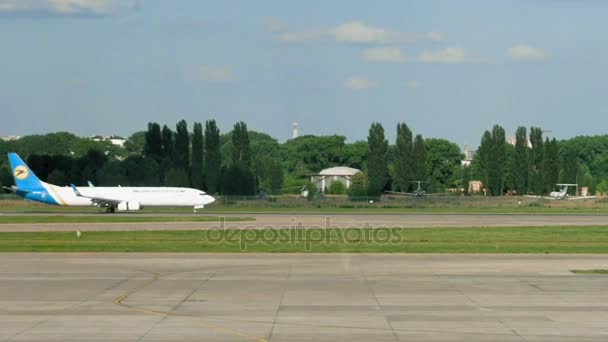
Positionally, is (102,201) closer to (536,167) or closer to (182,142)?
(182,142)

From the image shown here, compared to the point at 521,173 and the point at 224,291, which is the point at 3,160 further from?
the point at 224,291

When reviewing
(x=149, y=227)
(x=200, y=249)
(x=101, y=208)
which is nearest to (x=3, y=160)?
(x=101, y=208)

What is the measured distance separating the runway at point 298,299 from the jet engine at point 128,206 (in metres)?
48.0

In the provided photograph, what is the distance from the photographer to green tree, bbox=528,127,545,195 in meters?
126

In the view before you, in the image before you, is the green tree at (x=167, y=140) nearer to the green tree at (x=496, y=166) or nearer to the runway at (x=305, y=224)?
the green tree at (x=496, y=166)

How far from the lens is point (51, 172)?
117 meters

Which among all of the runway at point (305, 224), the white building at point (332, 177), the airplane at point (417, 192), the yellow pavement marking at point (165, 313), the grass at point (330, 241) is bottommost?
the yellow pavement marking at point (165, 313)

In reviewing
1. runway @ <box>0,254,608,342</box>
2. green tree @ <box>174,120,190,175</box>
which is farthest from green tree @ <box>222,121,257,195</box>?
runway @ <box>0,254,608,342</box>

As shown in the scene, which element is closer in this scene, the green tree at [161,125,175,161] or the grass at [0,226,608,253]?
the grass at [0,226,608,253]

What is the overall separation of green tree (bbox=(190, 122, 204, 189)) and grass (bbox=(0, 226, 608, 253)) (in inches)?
2530

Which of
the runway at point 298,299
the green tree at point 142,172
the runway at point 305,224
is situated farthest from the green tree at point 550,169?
the runway at point 298,299

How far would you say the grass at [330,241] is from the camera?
4344 centimetres

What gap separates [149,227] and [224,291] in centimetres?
3448

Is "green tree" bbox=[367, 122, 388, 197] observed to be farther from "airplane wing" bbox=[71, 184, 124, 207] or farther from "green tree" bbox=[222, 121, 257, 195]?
"airplane wing" bbox=[71, 184, 124, 207]
